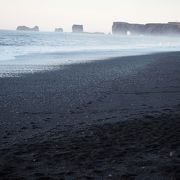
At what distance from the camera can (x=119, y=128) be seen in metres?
7.31

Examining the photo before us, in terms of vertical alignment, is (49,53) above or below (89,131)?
below

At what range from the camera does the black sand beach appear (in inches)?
202

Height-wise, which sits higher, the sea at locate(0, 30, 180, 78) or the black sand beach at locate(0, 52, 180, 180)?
the black sand beach at locate(0, 52, 180, 180)

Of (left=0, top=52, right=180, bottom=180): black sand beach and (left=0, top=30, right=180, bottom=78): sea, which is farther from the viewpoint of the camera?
(left=0, top=30, right=180, bottom=78): sea

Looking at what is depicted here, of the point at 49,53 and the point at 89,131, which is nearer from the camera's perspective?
the point at 89,131

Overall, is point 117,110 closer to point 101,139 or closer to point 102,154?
point 101,139

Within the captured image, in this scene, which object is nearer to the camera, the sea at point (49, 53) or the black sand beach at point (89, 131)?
the black sand beach at point (89, 131)

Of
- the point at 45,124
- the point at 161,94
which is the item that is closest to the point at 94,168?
the point at 45,124

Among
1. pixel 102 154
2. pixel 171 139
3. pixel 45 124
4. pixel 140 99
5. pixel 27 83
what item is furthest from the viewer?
pixel 27 83

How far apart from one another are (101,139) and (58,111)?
9.63 ft

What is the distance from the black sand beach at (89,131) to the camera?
5.12 m

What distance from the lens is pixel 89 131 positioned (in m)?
7.20

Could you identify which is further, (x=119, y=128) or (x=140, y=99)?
(x=140, y=99)

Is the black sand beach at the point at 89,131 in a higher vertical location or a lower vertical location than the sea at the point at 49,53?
higher
